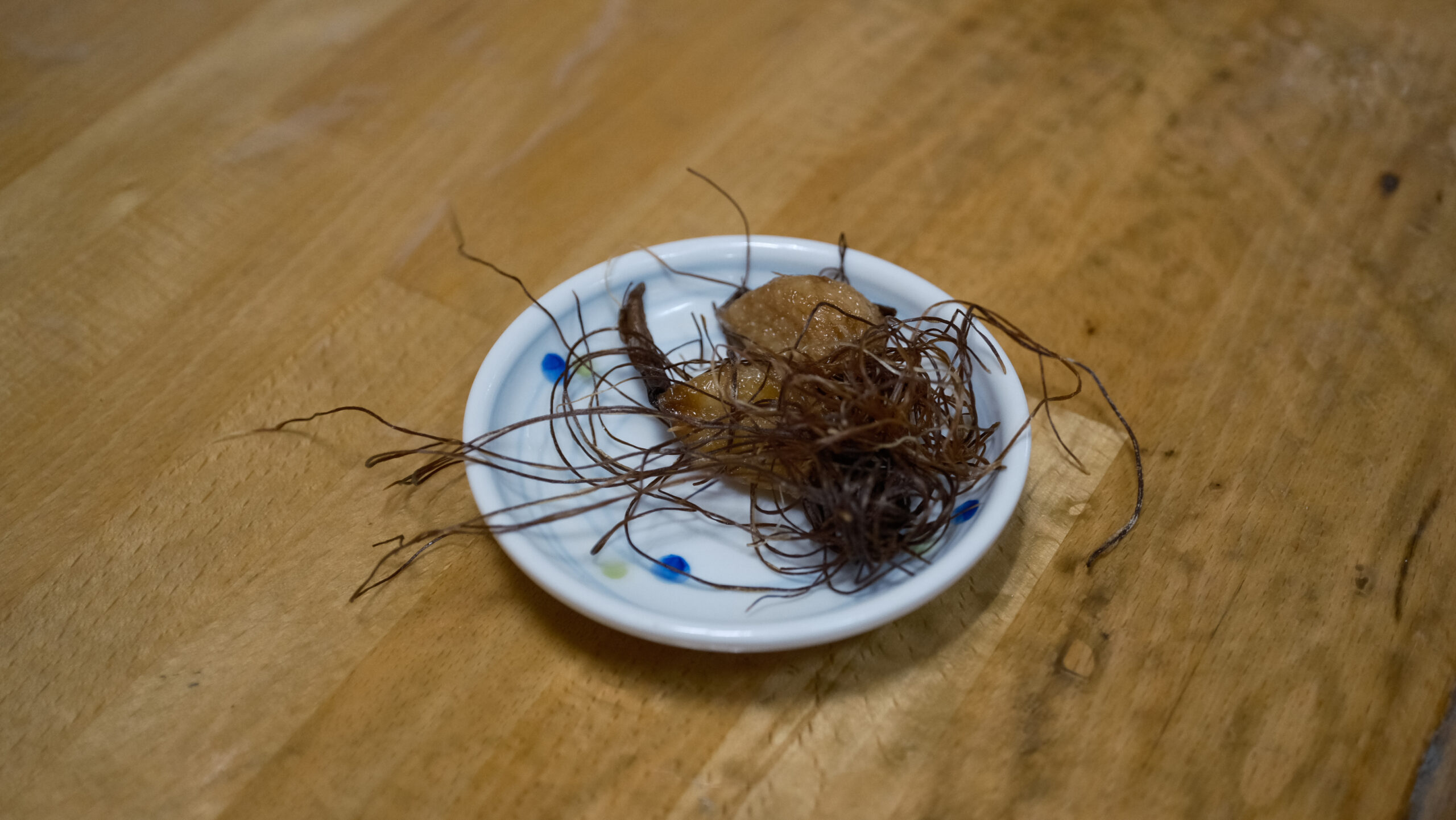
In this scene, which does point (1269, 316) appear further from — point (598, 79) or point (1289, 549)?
point (598, 79)

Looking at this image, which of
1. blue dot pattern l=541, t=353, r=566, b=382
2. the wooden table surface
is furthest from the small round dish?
the wooden table surface

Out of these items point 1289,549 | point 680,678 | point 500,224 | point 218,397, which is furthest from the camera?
point 500,224

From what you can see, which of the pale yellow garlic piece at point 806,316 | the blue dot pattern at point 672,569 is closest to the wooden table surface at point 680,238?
the blue dot pattern at point 672,569

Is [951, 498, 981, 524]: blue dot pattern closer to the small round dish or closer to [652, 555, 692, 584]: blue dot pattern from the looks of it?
the small round dish

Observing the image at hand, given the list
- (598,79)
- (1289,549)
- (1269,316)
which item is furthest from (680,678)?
(598,79)

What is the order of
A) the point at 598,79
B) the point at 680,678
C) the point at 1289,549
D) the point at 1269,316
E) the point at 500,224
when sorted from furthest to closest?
the point at 598,79 < the point at 500,224 < the point at 1269,316 < the point at 1289,549 < the point at 680,678

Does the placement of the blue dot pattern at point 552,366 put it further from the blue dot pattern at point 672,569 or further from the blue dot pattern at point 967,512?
the blue dot pattern at point 967,512

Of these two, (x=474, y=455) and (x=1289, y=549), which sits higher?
(x=474, y=455)
